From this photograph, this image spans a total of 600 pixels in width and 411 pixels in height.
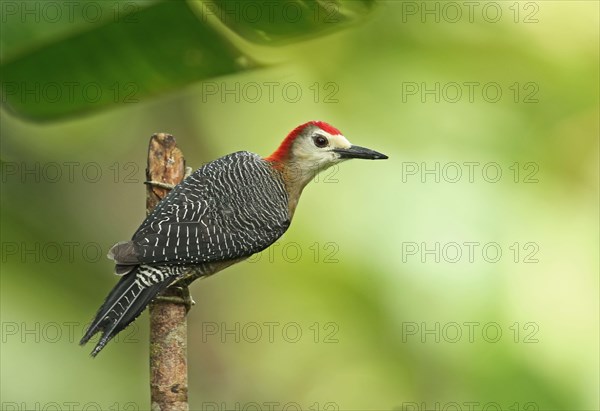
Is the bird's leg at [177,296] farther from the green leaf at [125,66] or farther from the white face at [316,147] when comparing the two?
the green leaf at [125,66]

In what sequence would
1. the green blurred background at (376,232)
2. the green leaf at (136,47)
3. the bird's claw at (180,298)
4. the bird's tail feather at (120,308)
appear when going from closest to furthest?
the bird's tail feather at (120,308), the bird's claw at (180,298), the green leaf at (136,47), the green blurred background at (376,232)

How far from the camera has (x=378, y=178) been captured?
5816 millimetres

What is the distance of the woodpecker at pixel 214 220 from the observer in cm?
386

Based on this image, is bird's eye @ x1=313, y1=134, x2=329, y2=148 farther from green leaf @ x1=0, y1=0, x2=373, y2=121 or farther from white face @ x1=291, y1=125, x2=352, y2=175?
green leaf @ x1=0, y1=0, x2=373, y2=121

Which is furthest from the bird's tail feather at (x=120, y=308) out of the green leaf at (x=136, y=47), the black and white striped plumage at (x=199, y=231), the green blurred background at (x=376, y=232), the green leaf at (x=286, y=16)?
the green blurred background at (x=376, y=232)

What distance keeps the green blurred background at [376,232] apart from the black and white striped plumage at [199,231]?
2.72 ft

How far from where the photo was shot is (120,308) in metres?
3.77

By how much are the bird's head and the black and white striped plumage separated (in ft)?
0.38

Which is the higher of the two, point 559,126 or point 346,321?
point 559,126

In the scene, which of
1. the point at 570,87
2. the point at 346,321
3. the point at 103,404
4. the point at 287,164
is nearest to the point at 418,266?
the point at 346,321

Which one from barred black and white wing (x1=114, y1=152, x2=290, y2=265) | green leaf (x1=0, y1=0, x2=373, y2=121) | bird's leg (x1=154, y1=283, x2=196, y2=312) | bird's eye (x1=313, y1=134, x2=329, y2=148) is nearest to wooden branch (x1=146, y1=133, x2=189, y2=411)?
bird's leg (x1=154, y1=283, x2=196, y2=312)

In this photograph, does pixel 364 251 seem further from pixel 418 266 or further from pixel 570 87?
pixel 570 87

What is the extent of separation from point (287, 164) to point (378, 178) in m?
1.27

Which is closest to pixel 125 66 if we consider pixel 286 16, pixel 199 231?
pixel 286 16
